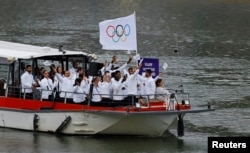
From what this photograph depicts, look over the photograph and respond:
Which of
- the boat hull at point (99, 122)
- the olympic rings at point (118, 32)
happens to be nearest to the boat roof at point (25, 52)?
the olympic rings at point (118, 32)

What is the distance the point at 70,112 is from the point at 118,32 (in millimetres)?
3408

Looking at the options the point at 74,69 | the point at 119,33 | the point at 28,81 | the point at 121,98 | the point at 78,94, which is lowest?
the point at 121,98

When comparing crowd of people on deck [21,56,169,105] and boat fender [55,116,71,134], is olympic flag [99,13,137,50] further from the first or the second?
boat fender [55,116,71,134]

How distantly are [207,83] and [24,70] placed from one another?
1641cm

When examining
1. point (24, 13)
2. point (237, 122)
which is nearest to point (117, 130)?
point (237, 122)

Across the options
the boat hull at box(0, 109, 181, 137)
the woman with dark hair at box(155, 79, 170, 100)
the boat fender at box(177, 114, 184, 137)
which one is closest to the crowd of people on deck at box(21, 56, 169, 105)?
the woman with dark hair at box(155, 79, 170, 100)

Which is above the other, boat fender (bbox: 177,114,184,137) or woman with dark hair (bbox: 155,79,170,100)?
woman with dark hair (bbox: 155,79,170,100)

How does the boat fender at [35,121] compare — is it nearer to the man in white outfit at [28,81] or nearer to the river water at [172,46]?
the river water at [172,46]

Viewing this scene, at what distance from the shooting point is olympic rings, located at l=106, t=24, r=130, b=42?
29.2m

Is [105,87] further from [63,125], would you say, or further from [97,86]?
[63,125]

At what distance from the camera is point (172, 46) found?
2366 inches

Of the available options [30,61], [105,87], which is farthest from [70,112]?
[30,61]

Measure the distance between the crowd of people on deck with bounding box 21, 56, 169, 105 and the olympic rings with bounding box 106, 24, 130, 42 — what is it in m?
1.05

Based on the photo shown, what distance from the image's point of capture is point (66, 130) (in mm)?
28875
